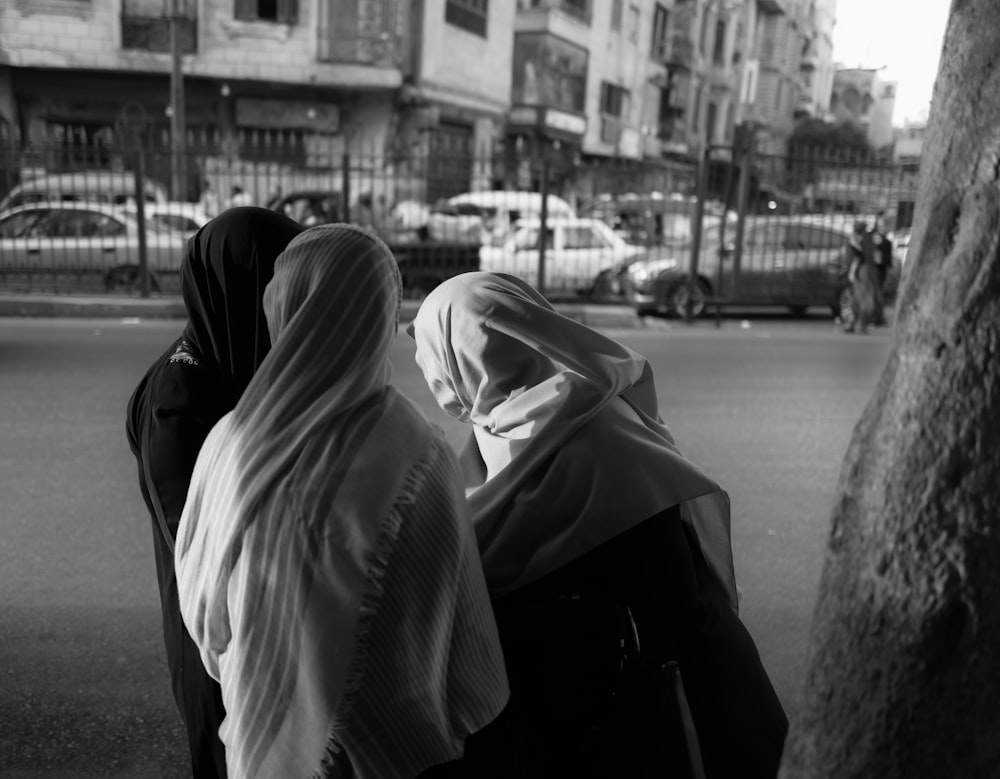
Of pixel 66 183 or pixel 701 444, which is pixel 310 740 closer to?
pixel 701 444

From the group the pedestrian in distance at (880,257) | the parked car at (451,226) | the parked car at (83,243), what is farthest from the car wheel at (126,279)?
the pedestrian in distance at (880,257)

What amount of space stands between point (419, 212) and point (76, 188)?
4.03m

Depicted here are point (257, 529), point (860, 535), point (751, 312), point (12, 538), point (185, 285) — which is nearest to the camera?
point (860, 535)

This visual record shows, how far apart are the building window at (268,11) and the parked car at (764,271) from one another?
504 inches

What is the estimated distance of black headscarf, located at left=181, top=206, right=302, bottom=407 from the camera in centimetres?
216

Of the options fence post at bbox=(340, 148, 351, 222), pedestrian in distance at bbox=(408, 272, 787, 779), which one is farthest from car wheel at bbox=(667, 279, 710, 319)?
pedestrian in distance at bbox=(408, 272, 787, 779)

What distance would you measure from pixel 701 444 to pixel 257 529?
508 cm

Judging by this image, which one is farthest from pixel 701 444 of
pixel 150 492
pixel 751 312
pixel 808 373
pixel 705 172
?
pixel 751 312

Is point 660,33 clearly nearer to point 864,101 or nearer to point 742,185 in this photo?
point 742,185

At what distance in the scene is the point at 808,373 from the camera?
9328 mm

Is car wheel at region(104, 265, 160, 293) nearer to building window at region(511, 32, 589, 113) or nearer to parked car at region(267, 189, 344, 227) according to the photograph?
parked car at region(267, 189, 344, 227)

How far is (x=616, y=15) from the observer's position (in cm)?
3344

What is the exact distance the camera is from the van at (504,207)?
44.8 ft

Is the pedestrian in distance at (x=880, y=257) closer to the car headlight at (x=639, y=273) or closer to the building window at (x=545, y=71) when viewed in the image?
the car headlight at (x=639, y=273)
